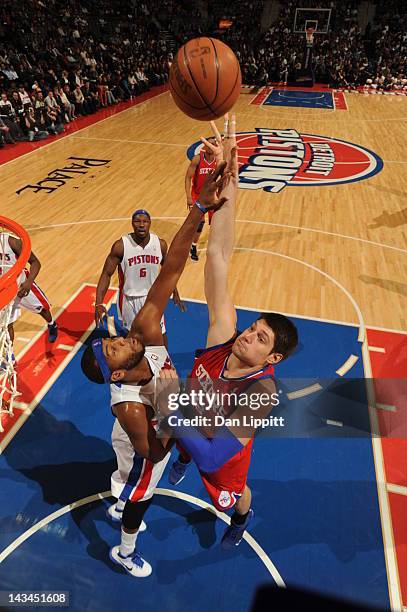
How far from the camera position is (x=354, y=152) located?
13.0 metres

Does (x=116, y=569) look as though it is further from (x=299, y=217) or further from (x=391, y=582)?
(x=299, y=217)

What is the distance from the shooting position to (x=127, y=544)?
2.89m

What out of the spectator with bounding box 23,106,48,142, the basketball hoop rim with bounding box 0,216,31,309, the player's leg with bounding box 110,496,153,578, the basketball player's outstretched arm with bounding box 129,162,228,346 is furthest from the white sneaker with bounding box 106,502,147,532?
the spectator with bounding box 23,106,48,142

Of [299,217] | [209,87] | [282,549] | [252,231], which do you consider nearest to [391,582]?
[282,549]

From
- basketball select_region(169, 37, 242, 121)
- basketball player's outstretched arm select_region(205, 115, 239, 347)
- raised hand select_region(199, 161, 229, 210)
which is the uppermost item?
basketball select_region(169, 37, 242, 121)

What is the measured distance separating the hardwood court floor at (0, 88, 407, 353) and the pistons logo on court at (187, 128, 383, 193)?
39cm

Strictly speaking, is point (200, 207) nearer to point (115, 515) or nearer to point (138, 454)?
point (138, 454)

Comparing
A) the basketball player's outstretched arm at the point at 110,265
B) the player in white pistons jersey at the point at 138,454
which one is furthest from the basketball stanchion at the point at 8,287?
the player in white pistons jersey at the point at 138,454

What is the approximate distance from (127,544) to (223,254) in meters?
2.02

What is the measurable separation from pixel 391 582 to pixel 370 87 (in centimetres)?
2733

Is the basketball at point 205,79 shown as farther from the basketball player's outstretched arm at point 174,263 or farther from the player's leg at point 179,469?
the player's leg at point 179,469

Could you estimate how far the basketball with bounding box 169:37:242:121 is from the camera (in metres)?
3.84

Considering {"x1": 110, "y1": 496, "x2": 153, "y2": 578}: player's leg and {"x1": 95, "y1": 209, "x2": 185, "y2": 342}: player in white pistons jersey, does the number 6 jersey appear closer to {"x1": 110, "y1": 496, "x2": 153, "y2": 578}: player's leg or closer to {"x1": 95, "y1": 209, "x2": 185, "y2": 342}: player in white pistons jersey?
{"x1": 95, "y1": 209, "x2": 185, "y2": 342}: player in white pistons jersey

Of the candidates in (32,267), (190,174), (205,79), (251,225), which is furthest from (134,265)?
(251,225)
